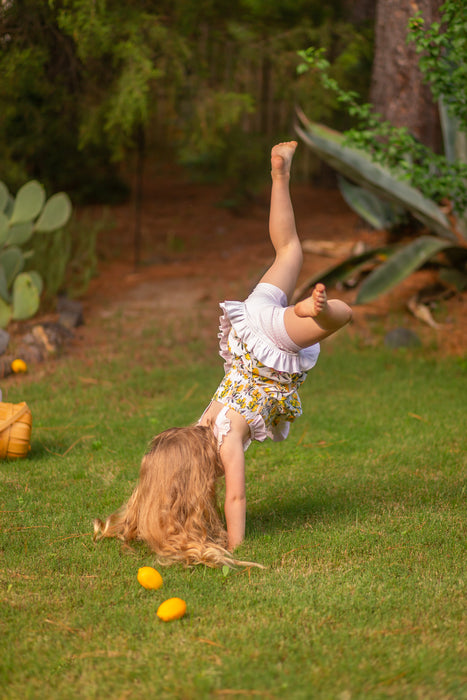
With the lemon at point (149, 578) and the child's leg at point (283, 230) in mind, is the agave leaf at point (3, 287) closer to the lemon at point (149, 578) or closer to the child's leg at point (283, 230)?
the child's leg at point (283, 230)

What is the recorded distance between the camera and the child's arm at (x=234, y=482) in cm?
326

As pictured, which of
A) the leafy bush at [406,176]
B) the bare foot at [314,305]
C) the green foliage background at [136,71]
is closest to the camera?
the bare foot at [314,305]

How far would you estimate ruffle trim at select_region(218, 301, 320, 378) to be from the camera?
3.34 metres

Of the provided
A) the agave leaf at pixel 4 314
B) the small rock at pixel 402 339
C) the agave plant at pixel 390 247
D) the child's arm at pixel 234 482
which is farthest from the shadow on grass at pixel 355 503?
the agave leaf at pixel 4 314

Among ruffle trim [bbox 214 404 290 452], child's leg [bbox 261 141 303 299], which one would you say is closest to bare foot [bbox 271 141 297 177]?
child's leg [bbox 261 141 303 299]

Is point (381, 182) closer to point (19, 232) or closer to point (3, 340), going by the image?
point (19, 232)

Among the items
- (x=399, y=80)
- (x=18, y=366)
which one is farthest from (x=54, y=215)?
(x=399, y=80)

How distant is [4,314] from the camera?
22.3 feet

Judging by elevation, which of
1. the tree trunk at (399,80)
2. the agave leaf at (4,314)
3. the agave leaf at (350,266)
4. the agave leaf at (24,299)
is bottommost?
the agave leaf at (4,314)

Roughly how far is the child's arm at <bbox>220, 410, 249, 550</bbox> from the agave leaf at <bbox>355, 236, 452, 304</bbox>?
3.38 m

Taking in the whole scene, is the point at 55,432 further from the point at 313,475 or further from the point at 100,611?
the point at 100,611

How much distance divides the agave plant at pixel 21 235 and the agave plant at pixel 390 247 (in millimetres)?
2346

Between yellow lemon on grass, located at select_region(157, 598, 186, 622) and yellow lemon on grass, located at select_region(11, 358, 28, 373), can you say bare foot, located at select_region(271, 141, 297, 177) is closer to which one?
yellow lemon on grass, located at select_region(157, 598, 186, 622)

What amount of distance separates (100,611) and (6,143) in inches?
291
